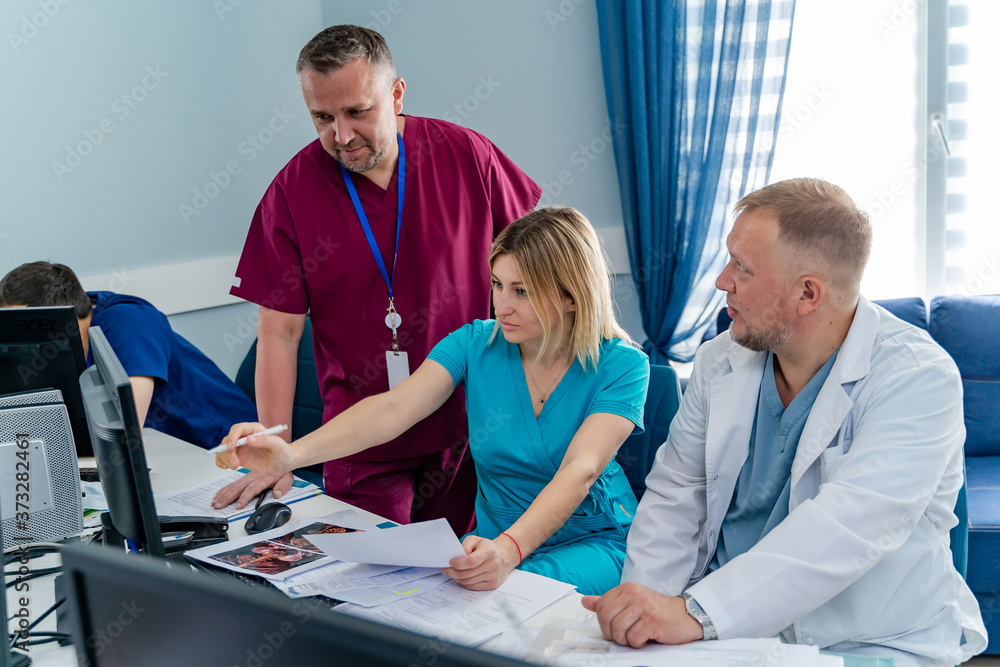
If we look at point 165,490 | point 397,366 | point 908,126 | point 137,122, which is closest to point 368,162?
point 397,366

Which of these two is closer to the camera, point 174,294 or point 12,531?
point 12,531

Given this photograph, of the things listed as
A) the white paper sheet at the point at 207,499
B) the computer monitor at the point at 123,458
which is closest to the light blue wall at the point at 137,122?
the white paper sheet at the point at 207,499

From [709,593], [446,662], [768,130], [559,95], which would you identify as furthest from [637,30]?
[446,662]

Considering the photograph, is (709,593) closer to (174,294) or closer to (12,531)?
(12,531)

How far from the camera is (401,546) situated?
47.2 inches

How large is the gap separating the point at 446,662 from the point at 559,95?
3.40m

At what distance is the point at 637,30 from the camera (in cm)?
328

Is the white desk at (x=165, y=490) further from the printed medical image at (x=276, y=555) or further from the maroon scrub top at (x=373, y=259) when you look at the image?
the maroon scrub top at (x=373, y=259)

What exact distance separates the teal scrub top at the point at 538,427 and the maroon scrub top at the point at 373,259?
24 cm

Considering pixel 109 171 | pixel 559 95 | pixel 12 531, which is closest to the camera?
pixel 12 531

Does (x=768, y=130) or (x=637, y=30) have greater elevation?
(x=637, y=30)

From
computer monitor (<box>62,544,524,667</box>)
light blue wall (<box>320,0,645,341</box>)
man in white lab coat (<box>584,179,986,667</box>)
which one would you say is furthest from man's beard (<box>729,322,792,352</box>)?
light blue wall (<box>320,0,645,341</box>)

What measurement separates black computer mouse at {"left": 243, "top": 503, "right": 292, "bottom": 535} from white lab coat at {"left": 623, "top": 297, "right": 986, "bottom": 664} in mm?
688

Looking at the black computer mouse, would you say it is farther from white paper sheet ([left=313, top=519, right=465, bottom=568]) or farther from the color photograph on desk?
white paper sheet ([left=313, top=519, right=465, bottom=568])
